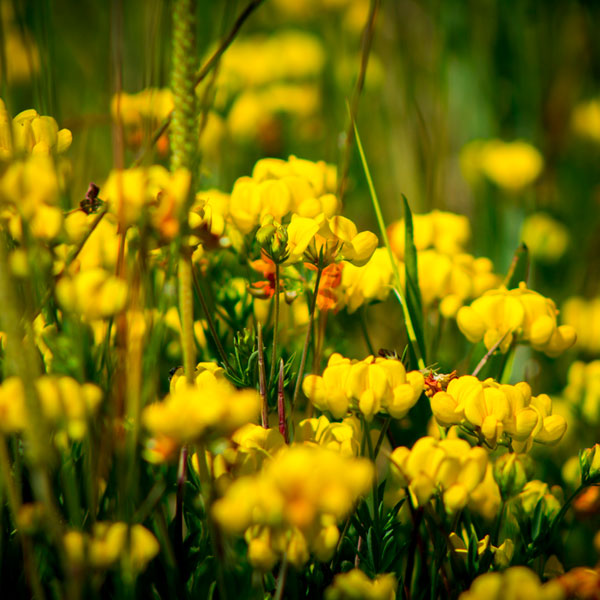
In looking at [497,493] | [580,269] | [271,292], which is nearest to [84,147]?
[271,292]

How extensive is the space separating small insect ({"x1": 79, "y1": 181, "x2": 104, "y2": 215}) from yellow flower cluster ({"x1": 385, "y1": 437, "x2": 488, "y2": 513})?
1.28 ft

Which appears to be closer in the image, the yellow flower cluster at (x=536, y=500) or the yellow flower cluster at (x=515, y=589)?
the yellow flower cluster at (x=515, y=589)

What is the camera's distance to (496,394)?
2.18 ft

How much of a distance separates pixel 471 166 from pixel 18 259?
71.2 inches

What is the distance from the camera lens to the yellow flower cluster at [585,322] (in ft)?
4.88

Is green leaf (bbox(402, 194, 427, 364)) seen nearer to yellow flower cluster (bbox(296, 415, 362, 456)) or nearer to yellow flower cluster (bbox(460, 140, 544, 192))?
yellow flower cluster (bbox(296, 415, 362, 456))

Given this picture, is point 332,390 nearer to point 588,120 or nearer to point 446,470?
point 446,470

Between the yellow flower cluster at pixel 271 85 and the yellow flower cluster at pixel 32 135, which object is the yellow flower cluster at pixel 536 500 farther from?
the yellow flower cluster at pixel 271 85

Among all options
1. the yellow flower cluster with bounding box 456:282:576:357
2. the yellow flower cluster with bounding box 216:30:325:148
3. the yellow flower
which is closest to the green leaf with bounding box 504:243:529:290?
the yellow flower cluster with bounding box 456:282:576:357

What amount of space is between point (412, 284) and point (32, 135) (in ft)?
1.53

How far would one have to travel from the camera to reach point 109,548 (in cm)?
54

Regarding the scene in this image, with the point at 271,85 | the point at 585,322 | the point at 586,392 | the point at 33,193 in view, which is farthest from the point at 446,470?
the point at 271,85

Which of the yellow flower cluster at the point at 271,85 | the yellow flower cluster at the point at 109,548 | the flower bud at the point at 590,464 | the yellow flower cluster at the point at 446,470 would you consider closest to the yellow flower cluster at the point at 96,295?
the yellow flower cluster at the point at 109,548

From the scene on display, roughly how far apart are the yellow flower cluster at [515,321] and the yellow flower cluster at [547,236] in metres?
1.18
